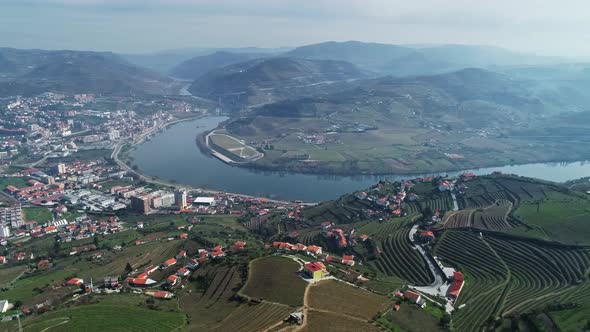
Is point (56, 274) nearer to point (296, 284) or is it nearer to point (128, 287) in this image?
point (128, 287)

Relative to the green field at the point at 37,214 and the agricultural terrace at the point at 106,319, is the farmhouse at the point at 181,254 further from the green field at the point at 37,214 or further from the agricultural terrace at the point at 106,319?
the green field at the point at 37,214

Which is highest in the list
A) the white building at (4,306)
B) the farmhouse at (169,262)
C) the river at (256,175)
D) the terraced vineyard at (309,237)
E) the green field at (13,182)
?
the white building at (4,306)

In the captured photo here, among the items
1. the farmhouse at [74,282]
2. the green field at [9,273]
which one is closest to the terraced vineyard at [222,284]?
the farmhouse at [74,282]

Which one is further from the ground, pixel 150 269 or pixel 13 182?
pixel 150 269

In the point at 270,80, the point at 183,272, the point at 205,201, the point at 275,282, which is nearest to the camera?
the point at 275,282

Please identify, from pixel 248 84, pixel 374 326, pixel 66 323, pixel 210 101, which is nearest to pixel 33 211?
pixel 66 323

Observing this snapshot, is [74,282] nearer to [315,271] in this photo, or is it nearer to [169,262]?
[169,262]

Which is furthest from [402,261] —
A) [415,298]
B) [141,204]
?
[141,204]

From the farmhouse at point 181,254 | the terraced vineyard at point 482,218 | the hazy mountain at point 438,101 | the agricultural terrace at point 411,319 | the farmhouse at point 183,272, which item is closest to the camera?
the agricultural terrace at point 411,319
